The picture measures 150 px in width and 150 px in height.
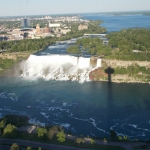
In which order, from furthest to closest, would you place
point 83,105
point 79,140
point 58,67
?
point 58,67, point 83,105, point 79,140

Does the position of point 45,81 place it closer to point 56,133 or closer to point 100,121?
point 100,121

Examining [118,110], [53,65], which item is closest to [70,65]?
[53,65]

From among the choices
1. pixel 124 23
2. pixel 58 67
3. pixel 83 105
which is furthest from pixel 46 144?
pixel 124 23

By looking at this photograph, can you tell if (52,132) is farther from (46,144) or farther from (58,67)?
(58,67)

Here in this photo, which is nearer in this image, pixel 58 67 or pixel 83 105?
pixel 83 105

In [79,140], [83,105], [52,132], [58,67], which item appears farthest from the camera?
[58,67]

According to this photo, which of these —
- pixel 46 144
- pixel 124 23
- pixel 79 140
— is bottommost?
pixel 46 144

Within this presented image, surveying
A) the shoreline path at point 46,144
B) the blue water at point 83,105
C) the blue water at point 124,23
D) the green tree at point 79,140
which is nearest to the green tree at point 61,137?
the shoreline path at point 46,144
